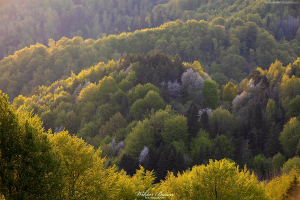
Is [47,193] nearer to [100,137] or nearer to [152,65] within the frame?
[100,137]

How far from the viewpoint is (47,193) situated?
28.2m

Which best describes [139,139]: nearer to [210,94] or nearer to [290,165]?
[210,94]

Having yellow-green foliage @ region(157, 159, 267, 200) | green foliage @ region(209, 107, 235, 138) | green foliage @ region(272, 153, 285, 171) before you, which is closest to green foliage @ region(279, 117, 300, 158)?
green foliage @ region(272, 153, 285, 171)

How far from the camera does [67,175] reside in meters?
33.0

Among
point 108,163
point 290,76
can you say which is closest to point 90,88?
point 108,163

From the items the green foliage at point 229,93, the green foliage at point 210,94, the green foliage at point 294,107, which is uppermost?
the green foliage at point 294,107

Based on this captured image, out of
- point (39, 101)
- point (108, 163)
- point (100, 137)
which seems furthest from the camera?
point (39, 101)

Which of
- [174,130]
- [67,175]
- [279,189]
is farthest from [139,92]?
[67,175]

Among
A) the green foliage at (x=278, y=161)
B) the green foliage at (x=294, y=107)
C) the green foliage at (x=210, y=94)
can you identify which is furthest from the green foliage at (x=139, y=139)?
the green foliage at (x=294, y=107)

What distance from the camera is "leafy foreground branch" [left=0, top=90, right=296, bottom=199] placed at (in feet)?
89.7

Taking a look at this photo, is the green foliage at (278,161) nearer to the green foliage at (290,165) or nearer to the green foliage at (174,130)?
the green foliage at (290,165)

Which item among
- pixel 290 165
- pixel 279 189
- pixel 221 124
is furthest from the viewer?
pixel 221 124

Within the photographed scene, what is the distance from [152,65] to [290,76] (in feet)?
175

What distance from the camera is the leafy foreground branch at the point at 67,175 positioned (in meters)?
27.3
